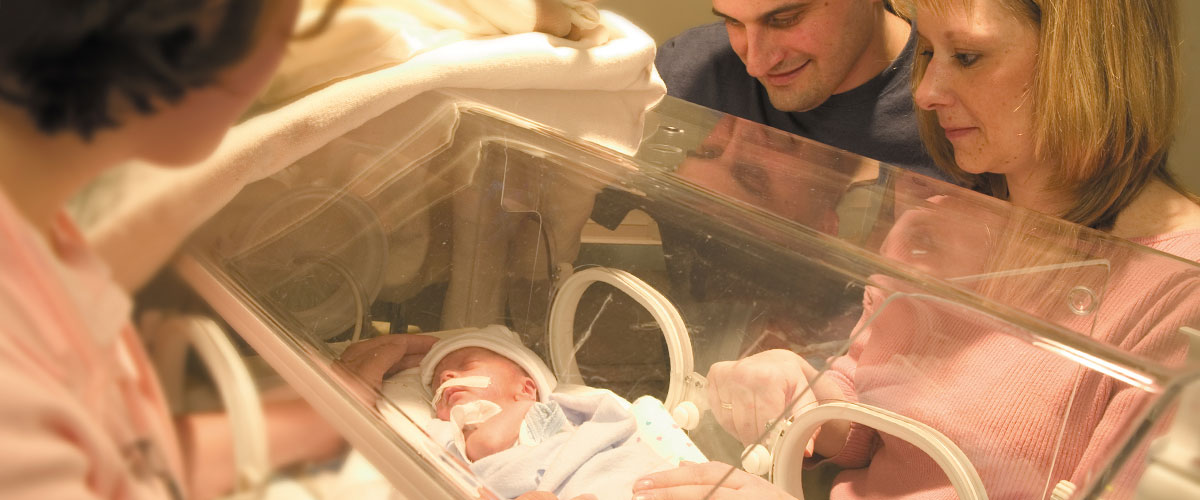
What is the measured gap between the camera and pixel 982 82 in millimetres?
1004

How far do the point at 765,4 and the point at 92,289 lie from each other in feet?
4.19

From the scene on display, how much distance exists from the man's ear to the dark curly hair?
76cm

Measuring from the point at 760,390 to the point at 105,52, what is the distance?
0.68 m

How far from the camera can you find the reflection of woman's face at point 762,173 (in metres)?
0.84

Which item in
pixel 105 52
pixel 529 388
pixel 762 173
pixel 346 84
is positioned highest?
pixel 105 52

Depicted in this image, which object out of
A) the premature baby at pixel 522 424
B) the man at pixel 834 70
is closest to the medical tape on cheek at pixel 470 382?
the premature baby at pixel 522 424

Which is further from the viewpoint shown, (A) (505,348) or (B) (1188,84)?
(B) (1188,84)

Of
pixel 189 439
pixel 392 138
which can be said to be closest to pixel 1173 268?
pixel 392 138

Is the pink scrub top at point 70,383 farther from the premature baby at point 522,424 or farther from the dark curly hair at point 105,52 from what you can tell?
the premature baby at point 522,424

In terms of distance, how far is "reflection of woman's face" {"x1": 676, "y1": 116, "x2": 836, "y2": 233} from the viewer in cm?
84

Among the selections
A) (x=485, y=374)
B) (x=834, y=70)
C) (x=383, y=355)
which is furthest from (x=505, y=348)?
(x=834, y=70)

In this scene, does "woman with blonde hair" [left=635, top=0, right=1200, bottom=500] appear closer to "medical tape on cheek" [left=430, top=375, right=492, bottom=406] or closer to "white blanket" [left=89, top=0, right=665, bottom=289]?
"medical tape on cheek" [left=430, top=375, right=492, bottom=406]

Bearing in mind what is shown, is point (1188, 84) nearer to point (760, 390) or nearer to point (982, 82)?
point (982, 82)

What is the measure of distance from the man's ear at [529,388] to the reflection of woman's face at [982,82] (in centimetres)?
65
